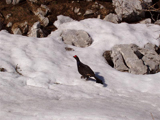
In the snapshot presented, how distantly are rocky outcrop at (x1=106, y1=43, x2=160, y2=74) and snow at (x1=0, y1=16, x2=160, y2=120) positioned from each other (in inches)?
20.4

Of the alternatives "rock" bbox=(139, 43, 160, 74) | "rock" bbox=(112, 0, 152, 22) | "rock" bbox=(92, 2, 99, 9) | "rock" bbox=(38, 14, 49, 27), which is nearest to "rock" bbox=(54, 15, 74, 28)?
"rock" bbox=(38, 14, 49, 27)

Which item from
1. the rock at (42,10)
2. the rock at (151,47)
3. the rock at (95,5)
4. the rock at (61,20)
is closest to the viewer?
the rock at (151,47)

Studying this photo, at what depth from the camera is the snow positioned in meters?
3.66

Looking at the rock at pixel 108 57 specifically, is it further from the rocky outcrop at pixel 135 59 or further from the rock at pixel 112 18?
the rock at pixel 112 18

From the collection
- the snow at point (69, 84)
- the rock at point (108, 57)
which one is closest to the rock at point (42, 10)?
the snow at point (69, 84)

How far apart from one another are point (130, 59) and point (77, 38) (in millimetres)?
3875

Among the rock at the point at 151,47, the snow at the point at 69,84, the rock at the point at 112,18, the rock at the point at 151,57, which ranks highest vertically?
the rock at the point at 112,18

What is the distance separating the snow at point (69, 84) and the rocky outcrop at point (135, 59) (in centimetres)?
52

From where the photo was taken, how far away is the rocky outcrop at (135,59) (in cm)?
780

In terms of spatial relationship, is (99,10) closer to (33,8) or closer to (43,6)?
(43,6)

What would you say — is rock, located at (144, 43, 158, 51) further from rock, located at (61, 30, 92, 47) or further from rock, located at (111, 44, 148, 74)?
rock, located at (61, 30, 92, 47)

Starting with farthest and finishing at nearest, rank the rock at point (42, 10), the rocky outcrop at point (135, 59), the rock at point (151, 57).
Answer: the rock at point (42, 10) → the rock at point (151, 57) → the rocky outcrop at point (135, 59)

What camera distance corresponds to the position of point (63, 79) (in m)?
6.44

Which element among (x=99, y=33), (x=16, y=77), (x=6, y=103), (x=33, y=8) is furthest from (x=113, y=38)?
(x=33, y=8)
